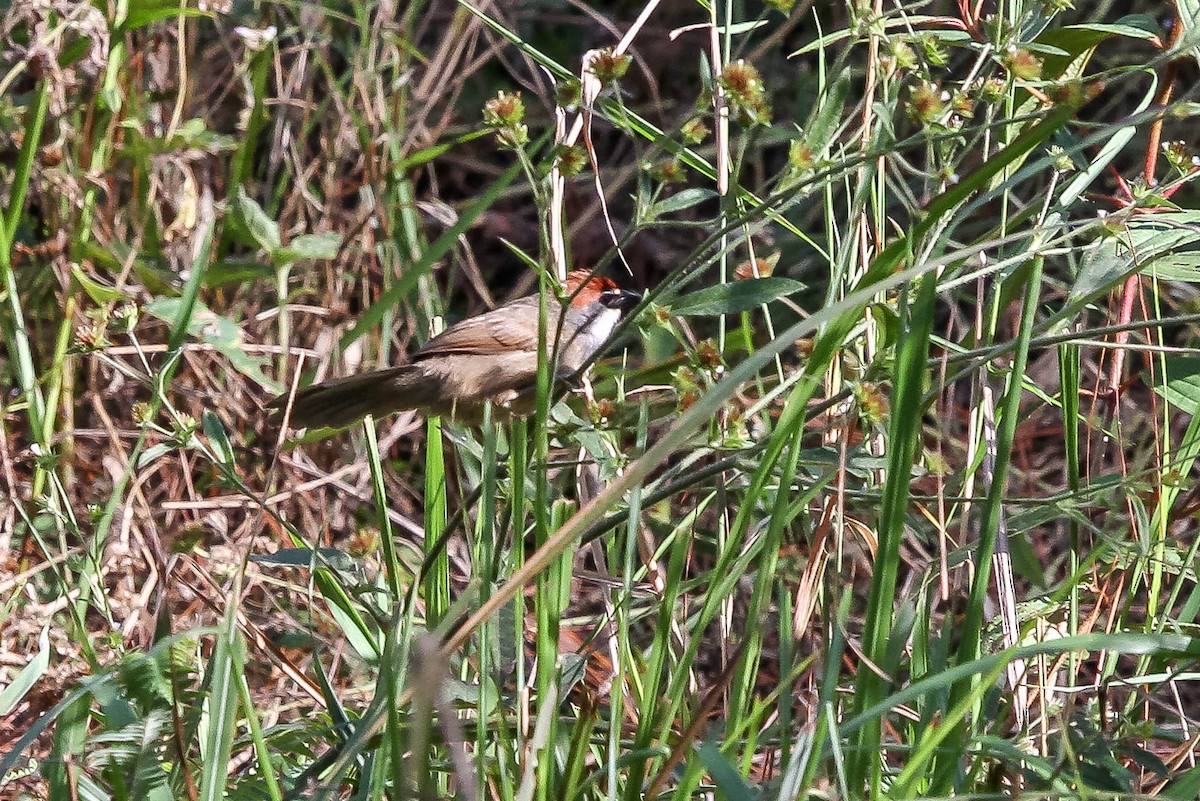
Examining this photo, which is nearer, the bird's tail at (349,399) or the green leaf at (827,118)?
the green leaf at (827,118)

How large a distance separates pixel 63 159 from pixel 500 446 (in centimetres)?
201

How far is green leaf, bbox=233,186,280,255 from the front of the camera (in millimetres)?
3979

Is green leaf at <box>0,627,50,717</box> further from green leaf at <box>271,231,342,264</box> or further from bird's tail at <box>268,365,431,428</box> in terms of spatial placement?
green leaf at <box>271,231,342,264</box>

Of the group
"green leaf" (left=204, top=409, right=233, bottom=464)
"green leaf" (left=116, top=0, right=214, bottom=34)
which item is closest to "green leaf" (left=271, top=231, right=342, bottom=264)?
"green leaf" (left=116, top=0, right=214, bottom=34)

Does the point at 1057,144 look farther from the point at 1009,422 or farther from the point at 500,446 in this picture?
the point at 500,446

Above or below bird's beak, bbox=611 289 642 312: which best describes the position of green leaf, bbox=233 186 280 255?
above

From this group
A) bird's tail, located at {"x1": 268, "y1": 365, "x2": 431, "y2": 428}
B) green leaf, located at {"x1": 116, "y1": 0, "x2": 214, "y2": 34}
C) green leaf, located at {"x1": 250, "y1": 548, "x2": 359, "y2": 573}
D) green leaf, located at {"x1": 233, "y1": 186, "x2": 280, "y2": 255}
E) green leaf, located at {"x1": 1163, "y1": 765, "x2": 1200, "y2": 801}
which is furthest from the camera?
green leaf, located at {"x1": 233, "y1": 186, "x2": 280, "y2": 255}

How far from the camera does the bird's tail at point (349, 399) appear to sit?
310 centimetres

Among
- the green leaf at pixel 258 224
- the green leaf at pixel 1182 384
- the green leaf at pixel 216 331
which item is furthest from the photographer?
the green leaf at pixel 258 224

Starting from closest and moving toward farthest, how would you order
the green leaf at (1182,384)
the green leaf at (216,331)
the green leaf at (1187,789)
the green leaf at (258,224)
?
the green leaf at (1187,789)
the green leaf at (1182,384)
the green leaf at (216,331)
the green leaf at (258,224)

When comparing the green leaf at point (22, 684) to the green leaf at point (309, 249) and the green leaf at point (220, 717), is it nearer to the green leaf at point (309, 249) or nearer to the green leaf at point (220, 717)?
the green leaf at point (220, 717)

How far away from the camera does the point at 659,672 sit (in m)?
1.98

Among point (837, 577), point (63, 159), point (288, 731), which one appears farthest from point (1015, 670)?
point (63, 159)

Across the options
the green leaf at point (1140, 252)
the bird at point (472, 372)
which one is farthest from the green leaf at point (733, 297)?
the bird at point (472, 372)
